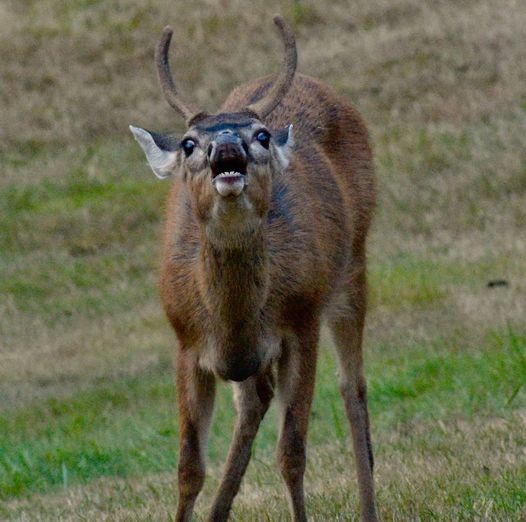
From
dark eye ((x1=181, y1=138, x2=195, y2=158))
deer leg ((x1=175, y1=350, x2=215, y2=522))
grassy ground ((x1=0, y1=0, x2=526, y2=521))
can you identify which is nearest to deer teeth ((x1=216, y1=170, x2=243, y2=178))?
dark eye ((x1=181, y1=138, x2=195, y2=158))

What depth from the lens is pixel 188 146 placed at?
Answer: 596cm

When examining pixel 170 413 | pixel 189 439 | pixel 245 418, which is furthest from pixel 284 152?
pixel 170 413

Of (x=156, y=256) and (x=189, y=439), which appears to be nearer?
(x=189, y=439)

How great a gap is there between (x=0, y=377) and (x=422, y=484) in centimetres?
784

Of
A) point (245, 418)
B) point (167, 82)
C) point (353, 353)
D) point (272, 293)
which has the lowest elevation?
point (353, 353)

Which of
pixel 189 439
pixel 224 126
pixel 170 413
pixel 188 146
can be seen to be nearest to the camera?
pixel 224 126

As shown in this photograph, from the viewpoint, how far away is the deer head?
18.5ft

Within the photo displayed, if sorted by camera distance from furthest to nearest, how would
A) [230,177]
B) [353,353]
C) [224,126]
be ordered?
[353,353]
[224,126]
[230,177]

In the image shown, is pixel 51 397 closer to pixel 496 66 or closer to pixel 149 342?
pixel 149 342

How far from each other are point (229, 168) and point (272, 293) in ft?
3.15

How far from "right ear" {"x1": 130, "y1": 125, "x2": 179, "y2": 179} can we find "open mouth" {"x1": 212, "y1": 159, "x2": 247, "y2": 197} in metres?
0.67

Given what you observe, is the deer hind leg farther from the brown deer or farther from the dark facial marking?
the dark facial marking

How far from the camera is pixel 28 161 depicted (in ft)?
76.2

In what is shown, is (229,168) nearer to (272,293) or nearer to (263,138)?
(263,138)
